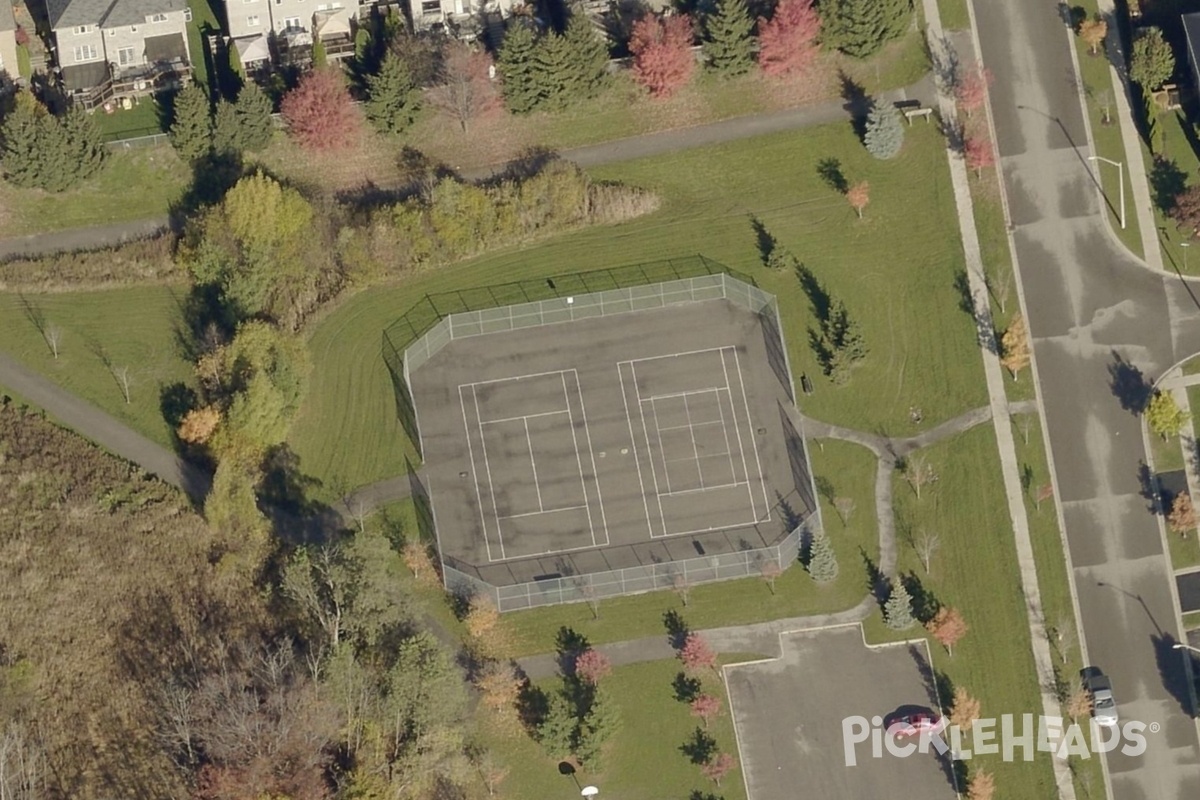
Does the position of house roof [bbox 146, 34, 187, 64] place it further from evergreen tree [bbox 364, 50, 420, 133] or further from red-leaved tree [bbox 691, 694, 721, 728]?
red-leaved tree [bbox 691, 694, 721, 728]

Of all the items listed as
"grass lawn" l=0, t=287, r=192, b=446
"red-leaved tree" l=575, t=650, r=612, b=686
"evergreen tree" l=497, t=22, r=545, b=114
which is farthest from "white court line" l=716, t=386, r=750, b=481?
"grass lawn" l=0, t=287, r=192, b=446

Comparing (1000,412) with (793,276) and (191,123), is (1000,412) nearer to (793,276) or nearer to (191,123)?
(793,276)

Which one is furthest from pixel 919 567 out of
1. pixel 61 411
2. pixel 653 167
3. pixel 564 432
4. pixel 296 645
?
pixel 61 411

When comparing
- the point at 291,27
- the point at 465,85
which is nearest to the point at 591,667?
the point at 465,85

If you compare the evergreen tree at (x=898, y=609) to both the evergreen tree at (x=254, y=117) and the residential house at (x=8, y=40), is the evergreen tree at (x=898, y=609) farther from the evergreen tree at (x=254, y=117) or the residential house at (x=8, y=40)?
the residential house at (x=8, y=40)

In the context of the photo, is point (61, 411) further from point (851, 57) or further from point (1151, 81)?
point (1151, 81)

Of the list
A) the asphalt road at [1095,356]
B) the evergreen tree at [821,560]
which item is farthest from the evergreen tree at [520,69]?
the evergreen tree at [821,560]
